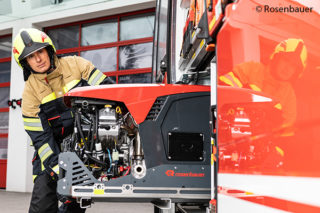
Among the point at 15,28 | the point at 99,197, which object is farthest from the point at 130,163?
the point at 15,28

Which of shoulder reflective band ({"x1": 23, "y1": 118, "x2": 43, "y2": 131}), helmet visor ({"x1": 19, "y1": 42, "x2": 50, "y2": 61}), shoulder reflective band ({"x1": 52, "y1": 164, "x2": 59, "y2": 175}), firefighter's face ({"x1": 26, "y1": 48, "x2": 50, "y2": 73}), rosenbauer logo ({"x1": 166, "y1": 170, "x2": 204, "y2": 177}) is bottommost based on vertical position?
shoulder reflective band ({"x1": 52, "y1": 164, "x2": 59, "y2": 175})

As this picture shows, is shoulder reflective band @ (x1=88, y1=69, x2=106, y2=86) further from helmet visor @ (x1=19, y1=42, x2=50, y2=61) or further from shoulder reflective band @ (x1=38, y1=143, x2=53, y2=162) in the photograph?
shoulder reflective band @ (x1=38, y1=143, x2=53, y2=162)

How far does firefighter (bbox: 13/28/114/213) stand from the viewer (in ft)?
10.2

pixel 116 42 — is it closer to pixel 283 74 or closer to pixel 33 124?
pixel 33 124

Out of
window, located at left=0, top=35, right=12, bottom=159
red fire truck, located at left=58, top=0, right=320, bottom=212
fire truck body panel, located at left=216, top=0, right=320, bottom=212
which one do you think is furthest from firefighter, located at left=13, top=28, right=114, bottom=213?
window, located at left=0, top=35, right=12, bottom=159

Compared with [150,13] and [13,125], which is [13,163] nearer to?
[13,125]

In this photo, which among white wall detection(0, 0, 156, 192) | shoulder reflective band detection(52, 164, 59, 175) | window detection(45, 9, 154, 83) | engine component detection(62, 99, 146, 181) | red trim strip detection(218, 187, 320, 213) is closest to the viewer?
red trim strip detection(218, 187, 320, 213)

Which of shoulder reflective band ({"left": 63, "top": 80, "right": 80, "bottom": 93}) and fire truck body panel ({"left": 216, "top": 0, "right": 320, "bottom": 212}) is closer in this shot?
fire truck body panel ({"left": 216, "top": 0, "right": 320, "bottom": 212})

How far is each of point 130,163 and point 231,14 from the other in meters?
1.38

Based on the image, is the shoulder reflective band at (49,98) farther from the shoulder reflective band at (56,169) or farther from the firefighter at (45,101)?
the shoulder reflective band at (56,169)

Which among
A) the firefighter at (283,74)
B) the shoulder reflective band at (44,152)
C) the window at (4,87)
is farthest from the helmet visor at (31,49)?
the window at (4,87)

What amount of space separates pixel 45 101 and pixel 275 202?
248 centimetres

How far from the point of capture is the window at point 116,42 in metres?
8.56

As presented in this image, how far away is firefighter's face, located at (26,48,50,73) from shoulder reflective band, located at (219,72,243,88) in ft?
6.80
